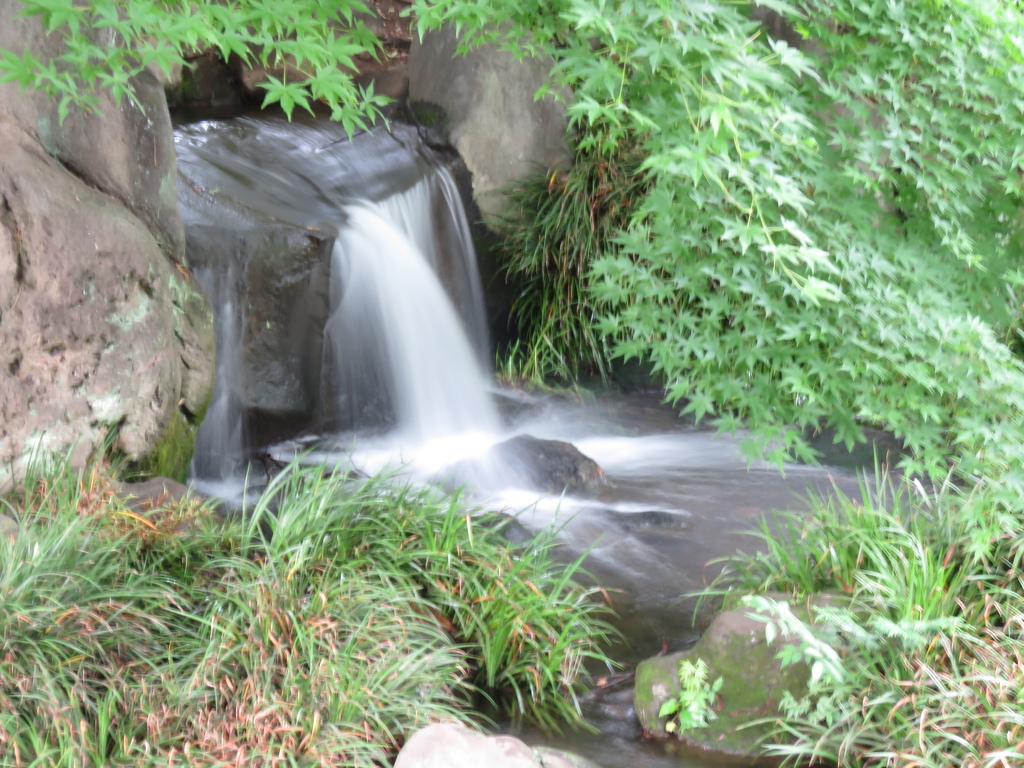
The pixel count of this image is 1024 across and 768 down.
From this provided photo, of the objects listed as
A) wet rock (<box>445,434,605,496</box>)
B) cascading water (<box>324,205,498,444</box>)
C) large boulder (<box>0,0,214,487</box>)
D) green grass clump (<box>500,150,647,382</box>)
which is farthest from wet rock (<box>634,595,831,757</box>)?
green grass clump (<box>500,150,647,382</box>)

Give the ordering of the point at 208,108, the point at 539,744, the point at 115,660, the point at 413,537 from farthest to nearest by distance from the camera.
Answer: the point at 208,108, the point at 413,537, the point at 539,744, the point at 115,660

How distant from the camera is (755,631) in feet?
10.7

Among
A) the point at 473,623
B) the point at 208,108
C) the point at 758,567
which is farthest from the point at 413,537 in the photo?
the point at 208,108

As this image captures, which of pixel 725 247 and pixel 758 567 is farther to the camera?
pixel 758 567

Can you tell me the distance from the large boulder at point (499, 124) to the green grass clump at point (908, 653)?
5141mm

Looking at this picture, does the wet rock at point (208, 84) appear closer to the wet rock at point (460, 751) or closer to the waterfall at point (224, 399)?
the waterfall at point (224, 399)

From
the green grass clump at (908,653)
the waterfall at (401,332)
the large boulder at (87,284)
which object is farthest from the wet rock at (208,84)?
the green grass clump at (908,653)

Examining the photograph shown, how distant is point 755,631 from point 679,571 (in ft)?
4.30

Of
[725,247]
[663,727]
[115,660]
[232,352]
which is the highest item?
[725,247]

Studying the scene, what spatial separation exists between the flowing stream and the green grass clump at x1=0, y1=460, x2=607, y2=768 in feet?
2.12

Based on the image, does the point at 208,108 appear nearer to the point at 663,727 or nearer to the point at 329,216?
the point at 329,216

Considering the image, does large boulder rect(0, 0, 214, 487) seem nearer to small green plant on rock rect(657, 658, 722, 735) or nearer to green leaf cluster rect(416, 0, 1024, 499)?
green leaf cluster rect(416, 0, 1024, 499)

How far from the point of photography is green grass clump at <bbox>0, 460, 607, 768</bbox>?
2.63 metres

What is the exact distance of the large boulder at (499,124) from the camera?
7875 millimetres
